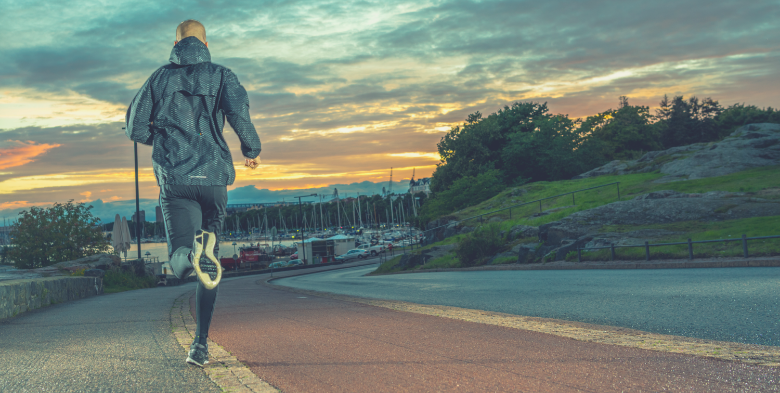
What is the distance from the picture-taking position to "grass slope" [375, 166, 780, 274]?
17.2 metres

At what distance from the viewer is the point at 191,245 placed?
3.63 m

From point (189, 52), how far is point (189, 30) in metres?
0.20

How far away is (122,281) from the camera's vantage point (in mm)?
23453

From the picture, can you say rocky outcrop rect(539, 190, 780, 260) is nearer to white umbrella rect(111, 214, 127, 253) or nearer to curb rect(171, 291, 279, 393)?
curb rect(171, 291, 279, 393)

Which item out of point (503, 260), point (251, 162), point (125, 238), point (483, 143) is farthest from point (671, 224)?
point (483, 143)

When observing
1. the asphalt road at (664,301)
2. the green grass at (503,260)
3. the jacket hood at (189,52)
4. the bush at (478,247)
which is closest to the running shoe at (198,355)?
the jacket hood at (189,52)

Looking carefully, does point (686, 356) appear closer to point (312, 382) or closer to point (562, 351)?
point (562, 351)

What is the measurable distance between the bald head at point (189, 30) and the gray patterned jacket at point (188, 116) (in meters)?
0.06

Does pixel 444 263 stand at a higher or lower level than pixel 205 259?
lower

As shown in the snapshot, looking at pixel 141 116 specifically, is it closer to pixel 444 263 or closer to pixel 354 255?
pixel 444 263

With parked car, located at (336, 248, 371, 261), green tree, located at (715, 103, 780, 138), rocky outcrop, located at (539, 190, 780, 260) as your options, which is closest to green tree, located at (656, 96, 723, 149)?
green tree, located at (715, 103, 780, 138)

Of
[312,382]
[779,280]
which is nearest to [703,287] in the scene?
[779,280]

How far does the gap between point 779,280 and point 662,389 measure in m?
9.38

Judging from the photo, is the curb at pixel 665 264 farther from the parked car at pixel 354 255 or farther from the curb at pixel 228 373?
the parked car at pixel 354 255
